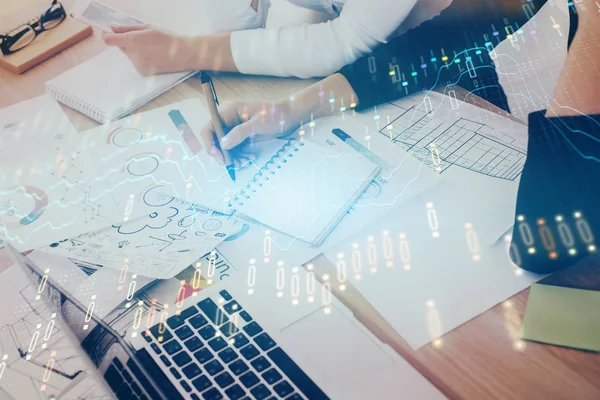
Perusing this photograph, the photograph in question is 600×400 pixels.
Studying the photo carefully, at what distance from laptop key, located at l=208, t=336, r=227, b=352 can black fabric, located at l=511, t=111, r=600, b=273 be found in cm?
34

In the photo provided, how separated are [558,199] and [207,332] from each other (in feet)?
1.35

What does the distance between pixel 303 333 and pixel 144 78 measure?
59 centimetres

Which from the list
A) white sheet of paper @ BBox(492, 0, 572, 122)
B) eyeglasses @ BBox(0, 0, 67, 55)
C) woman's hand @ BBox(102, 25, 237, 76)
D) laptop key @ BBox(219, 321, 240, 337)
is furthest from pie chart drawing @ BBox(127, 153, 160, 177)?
white sheet of paper @ BBox(492, 0, 572, 122)

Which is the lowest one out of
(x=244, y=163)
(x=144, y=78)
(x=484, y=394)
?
(x=484, y=394)

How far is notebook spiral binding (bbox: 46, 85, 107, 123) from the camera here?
875 millimetres

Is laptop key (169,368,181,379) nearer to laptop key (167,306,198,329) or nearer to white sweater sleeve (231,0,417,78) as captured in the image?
laptop key (167,306,198,329)

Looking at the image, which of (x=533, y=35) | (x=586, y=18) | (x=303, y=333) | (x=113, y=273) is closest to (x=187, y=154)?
(x=113, y=273)

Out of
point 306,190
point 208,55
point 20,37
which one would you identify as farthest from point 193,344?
point 20,37

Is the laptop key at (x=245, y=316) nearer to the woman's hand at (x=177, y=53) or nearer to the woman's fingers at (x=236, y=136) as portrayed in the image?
the woman's fingers at (x=236, y=136)

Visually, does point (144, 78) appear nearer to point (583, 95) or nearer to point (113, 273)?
point (113, 273)

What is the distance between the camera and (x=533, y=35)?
1.08 m

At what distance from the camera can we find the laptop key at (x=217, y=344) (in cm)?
56

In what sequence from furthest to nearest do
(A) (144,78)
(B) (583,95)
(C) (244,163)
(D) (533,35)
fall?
(D) (533,35), (A) (144,78), (C) (244,163), (B) (583,95)

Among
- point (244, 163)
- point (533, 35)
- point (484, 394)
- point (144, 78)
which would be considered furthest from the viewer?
point (533, 35)
